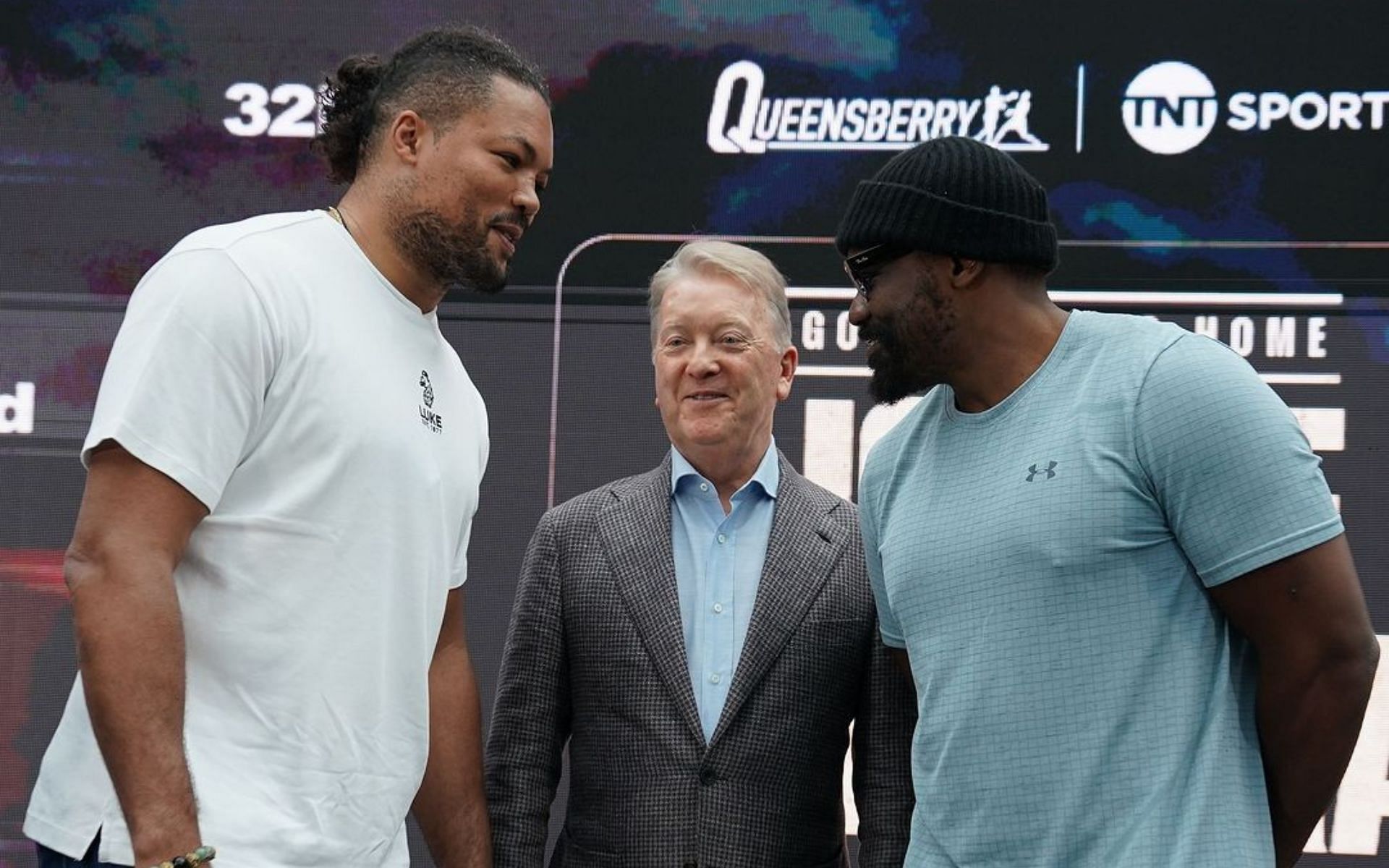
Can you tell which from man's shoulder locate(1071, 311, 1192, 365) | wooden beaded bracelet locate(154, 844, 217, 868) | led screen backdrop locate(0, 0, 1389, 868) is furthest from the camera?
led screen backdrop locate(0, 0, 1389, 868)

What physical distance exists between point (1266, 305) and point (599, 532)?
1.32 meters

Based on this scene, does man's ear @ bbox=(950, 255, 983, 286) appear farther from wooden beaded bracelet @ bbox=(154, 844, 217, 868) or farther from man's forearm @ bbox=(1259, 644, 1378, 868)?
wooden beaded bracelet @ bbox=(154, 844, 217, 868)

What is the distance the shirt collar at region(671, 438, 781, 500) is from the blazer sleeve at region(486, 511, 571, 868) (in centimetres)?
23

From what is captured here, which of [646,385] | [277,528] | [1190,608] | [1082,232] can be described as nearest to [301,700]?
[277,528]

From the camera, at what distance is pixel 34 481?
10.2 feet

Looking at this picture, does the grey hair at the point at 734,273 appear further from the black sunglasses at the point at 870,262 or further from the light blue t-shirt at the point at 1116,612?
the light blue t-shirt at the point at 1116,612

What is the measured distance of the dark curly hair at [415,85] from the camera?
207 centimetres

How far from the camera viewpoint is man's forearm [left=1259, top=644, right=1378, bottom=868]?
67.1 inches

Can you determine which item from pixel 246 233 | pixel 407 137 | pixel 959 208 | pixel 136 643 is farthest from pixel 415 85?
pixel 136 643

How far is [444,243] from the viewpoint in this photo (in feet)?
6.68

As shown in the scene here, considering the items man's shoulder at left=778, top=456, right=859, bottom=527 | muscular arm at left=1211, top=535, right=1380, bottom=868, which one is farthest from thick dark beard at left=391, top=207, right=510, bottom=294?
muscular arm at left=1211, top=535, right=1380, bottom=868

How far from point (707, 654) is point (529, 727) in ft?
0.90

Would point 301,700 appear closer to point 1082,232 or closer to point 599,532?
point 599,532

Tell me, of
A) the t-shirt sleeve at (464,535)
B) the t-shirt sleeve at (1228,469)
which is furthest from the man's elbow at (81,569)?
the t-shirt sleeve at (1228,469)
